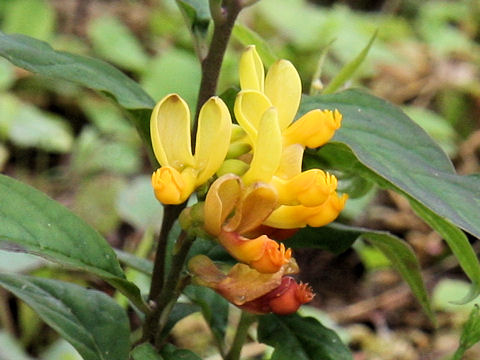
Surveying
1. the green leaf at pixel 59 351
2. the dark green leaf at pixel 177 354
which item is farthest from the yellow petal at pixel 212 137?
the green leaf at pixel 59 351

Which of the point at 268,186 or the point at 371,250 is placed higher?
the point at 268,186

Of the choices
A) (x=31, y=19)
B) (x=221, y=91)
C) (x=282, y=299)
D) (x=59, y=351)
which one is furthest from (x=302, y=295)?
(x=31, y=19)

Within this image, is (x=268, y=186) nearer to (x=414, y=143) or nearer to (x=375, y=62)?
(x=414, y=143)

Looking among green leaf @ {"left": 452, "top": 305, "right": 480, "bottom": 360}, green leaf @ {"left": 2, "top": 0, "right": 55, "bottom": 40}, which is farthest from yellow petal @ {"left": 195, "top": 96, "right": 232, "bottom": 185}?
green leaf @ {"left": 2, "top": 0, "right": 55, "bottom": 40}

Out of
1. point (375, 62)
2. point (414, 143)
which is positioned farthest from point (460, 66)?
point (414, 143)

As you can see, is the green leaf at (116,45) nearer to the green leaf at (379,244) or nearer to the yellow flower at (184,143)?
the green leaf at (379,244)

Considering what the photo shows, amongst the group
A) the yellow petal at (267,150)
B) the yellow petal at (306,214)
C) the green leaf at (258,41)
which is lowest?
the yellow petal at (306,214)

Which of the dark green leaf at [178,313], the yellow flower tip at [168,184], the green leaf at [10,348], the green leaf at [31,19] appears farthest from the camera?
the green leaf at [31,19]
